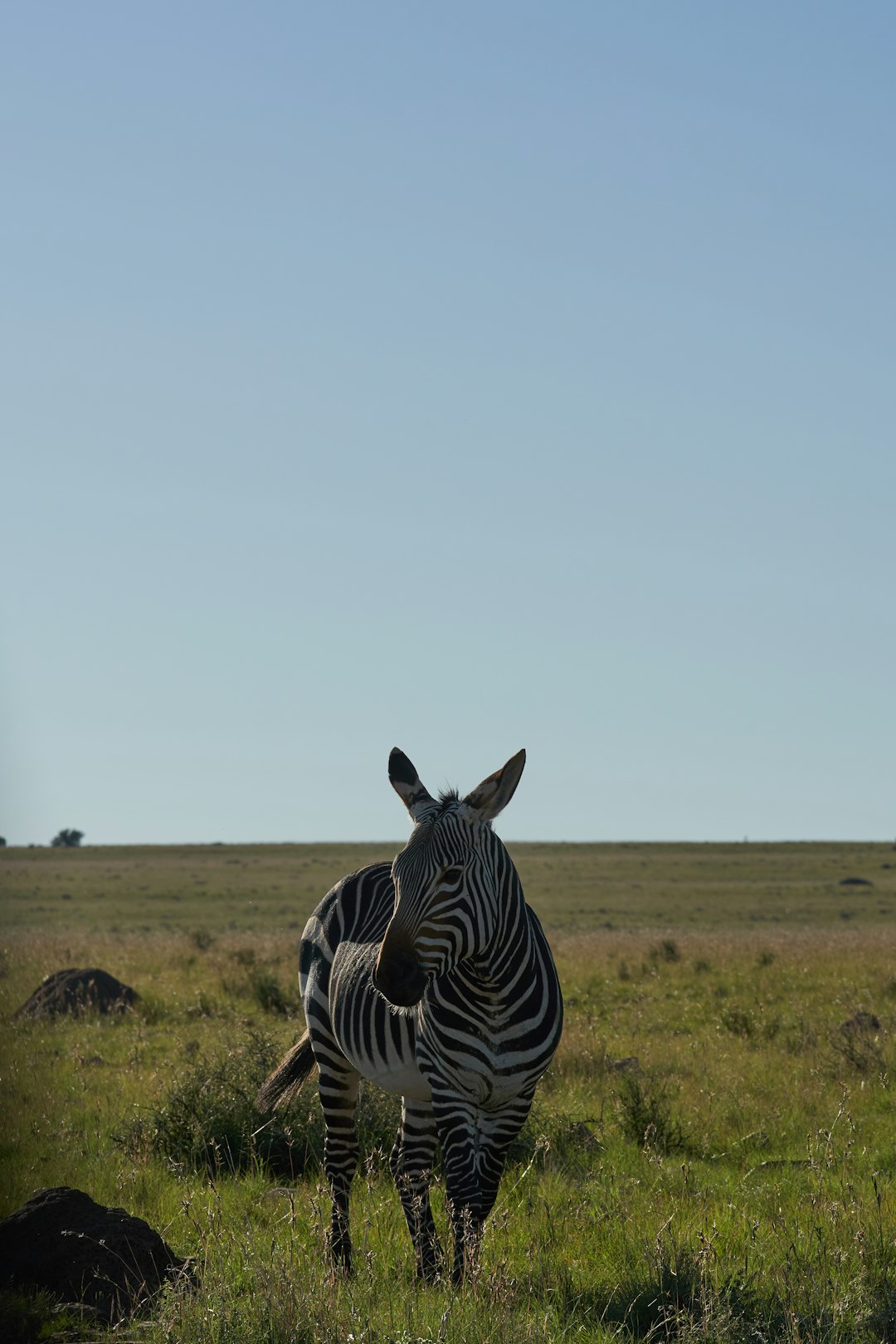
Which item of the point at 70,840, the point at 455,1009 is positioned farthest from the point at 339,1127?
the point at 70,840

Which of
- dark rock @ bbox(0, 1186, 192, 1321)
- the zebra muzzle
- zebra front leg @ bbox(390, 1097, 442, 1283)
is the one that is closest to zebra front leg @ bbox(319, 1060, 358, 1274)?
zebra front leg @ bbox(390, 1097, 442, 1283)

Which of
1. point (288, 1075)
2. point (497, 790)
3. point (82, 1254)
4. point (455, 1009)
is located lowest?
point (82, 1254)

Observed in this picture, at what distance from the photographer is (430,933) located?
6.46m

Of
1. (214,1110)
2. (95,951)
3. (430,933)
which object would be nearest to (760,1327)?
(430,933)

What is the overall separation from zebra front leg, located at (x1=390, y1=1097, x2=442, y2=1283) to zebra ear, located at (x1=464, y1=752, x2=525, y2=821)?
188cm

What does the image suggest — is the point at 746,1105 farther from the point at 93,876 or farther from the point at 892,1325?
the point at 93,876

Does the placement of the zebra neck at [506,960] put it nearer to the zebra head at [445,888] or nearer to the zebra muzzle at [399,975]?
the zebra head at [445,888]

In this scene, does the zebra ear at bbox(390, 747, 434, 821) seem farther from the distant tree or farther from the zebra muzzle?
the distant tree

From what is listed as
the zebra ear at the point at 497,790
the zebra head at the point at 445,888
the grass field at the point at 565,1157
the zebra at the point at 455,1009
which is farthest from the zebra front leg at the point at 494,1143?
the zebra ear at the point at 497,790

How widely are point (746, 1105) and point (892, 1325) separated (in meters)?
5.82

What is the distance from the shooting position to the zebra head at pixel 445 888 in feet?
20.8

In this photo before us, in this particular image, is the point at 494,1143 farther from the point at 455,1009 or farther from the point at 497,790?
the point at 497,790

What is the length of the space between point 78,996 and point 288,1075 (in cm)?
1053

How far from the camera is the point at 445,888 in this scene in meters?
6.55
